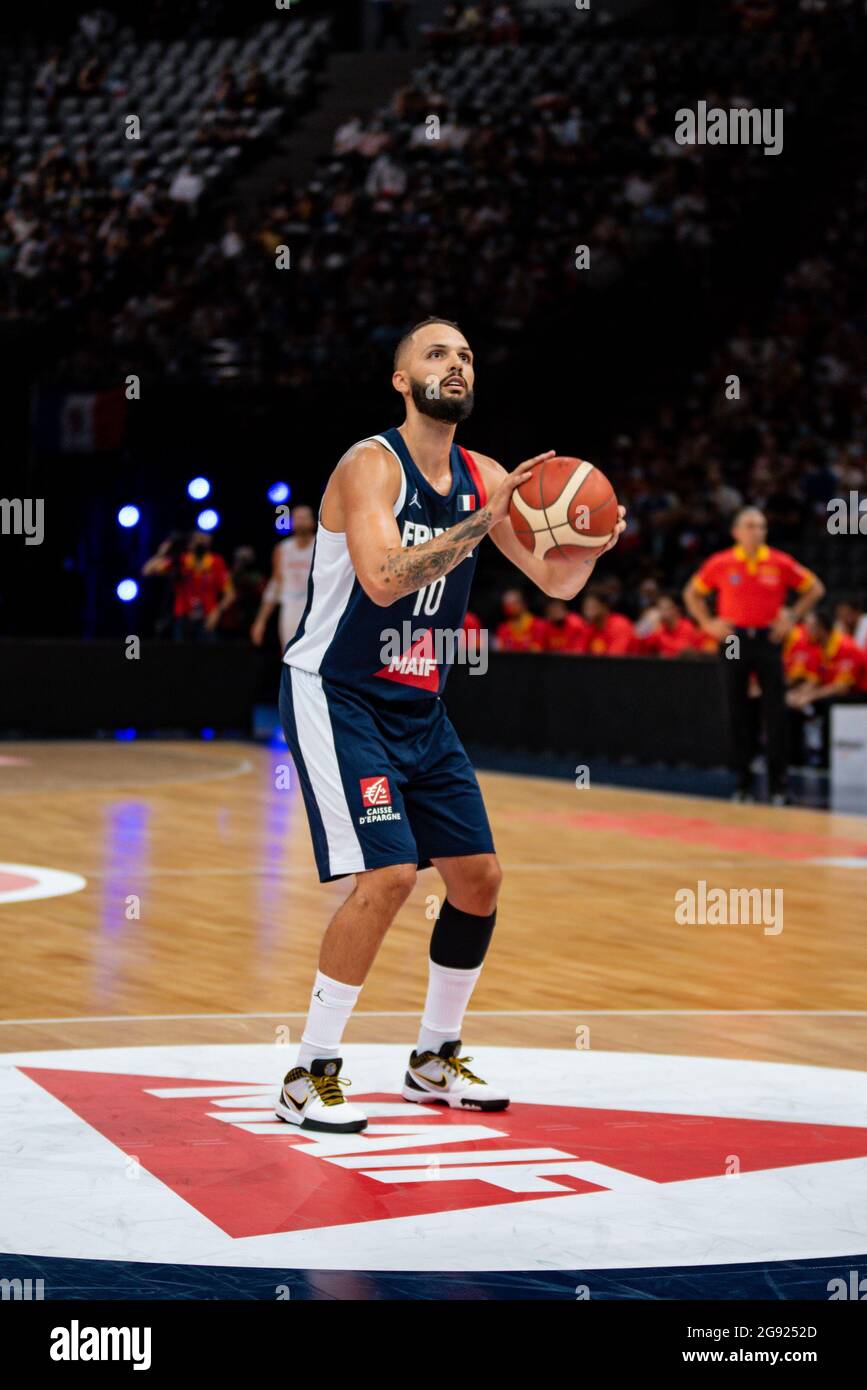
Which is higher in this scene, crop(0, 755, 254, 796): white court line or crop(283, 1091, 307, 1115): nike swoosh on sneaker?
crop(0, 755, 254, 796): white court line

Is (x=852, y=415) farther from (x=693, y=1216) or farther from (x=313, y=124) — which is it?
(x=693, y=1216)

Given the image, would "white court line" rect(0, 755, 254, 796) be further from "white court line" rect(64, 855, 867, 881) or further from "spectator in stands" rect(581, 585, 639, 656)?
"white court line" rect(64, 855, 867, 881)

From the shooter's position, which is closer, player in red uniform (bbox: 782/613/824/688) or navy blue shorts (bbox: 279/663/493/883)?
navy blue shorts (bbox: 279/663/493/883)

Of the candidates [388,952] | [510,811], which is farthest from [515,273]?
[388,952]

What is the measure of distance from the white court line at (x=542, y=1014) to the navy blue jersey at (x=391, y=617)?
5.69 feet

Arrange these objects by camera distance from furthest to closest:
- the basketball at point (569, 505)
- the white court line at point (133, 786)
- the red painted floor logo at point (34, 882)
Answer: the white court line at point (133, 786), the red painted floor logo at point (34, 882), the basketball at point (569, 505)

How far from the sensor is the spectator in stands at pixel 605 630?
58.3 feet

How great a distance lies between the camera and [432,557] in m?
4.93

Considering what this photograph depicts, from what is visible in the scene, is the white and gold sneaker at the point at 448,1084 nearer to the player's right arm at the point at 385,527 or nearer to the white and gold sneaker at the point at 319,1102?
the white and gold sneaker at the point at 319,1102

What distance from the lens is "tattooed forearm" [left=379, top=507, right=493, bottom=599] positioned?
4926mm

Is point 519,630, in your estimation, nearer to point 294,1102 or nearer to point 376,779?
point 376,779

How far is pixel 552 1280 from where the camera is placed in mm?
3803

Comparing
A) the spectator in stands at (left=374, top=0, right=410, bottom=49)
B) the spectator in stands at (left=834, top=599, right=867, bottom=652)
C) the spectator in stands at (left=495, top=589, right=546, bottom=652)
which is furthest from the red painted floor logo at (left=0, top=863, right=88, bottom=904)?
the spectator in stands at (left=374, top=0, right=410, bottom=49)

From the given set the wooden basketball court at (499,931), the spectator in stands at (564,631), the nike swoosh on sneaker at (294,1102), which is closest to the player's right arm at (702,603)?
the wooden basketball court at (499,931)
